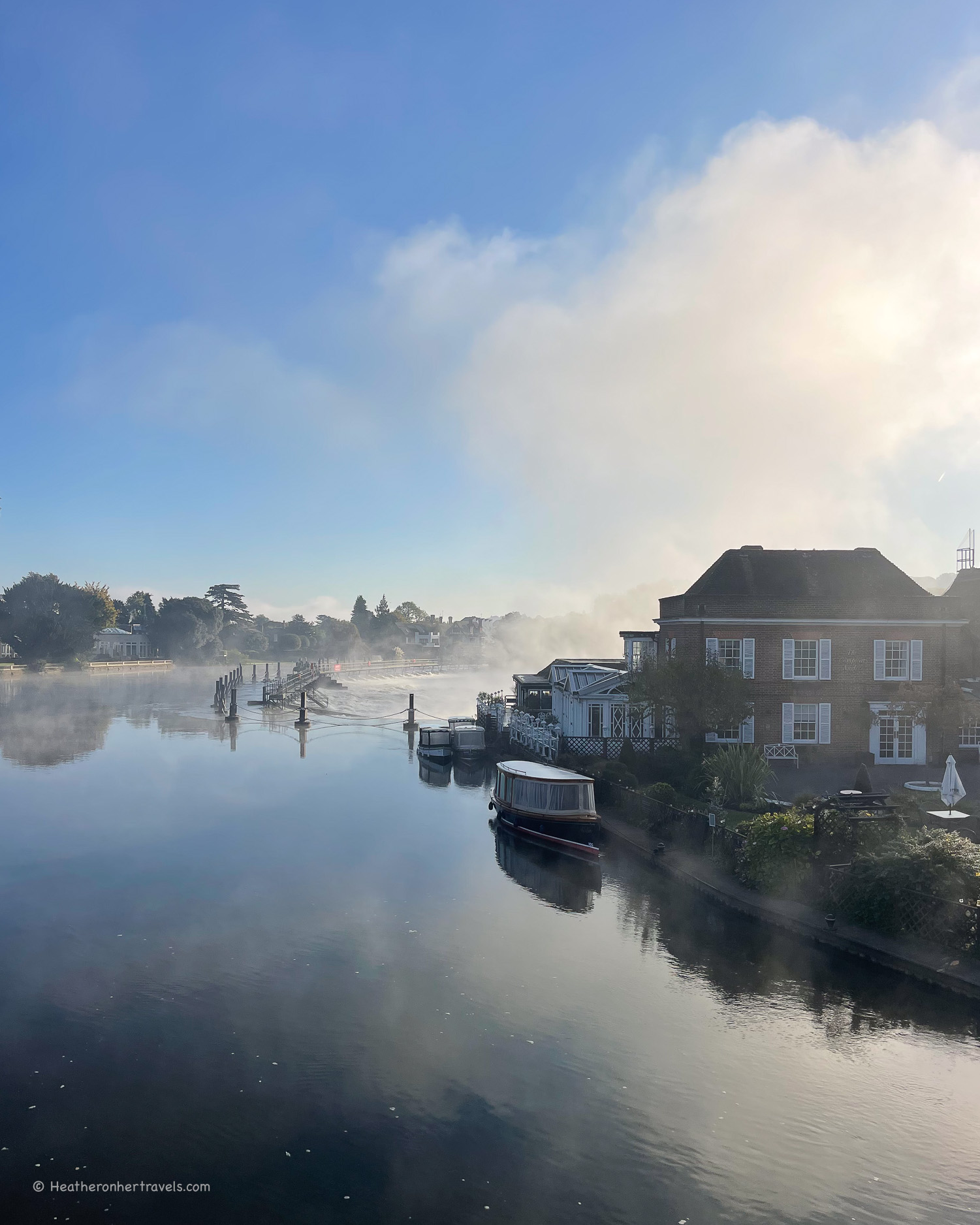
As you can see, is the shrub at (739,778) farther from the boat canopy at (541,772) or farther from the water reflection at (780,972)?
the water reflection at (780,972)

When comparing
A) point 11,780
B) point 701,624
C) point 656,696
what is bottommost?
point 11,780

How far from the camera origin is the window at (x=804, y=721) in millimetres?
45875

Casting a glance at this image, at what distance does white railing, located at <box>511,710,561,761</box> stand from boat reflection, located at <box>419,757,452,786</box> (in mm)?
5533

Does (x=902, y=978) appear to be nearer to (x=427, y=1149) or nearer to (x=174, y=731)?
(x=427, y=1149)

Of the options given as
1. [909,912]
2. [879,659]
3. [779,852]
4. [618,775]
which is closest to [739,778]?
[618,775]

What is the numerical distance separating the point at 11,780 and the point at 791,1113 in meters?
54.8

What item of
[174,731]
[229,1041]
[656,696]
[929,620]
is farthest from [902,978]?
[174,731]

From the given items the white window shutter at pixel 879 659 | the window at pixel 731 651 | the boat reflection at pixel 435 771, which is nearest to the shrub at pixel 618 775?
the window at pixel 731 651

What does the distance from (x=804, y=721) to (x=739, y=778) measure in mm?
13718

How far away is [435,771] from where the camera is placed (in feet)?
203

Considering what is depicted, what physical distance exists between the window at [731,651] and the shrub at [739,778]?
10663 mm

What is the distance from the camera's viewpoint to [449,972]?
74.3ft

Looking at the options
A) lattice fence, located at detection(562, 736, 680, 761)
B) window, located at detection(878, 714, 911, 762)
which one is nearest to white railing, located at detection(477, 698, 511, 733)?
lattice fence, located at detection(562, 736, 680, 761)

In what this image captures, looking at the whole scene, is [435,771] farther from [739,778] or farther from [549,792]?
[739,778]
